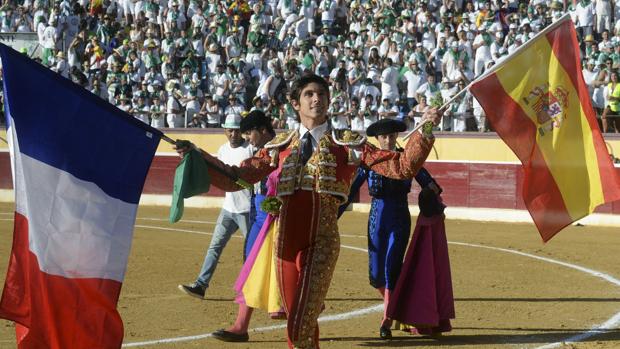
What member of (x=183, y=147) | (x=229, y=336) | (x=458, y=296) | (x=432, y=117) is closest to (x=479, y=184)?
(x=458, y=296)

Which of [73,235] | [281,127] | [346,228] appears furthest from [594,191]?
[281,127]

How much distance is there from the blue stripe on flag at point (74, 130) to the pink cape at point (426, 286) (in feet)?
8.23

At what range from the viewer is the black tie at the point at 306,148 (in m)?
5.80

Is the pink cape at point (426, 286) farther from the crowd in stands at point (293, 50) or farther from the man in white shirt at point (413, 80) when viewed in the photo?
the man in white shirt at point (413, 80)

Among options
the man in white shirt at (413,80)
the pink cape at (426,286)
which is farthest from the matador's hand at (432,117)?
the man in white shirt at (413,80)

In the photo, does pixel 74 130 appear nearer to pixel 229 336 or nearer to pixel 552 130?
pixel 229 336

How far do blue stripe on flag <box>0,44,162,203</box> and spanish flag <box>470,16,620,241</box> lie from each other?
1.92 m

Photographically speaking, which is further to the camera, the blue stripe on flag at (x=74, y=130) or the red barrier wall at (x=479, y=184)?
the red barrier wall at (x=479, y=184)

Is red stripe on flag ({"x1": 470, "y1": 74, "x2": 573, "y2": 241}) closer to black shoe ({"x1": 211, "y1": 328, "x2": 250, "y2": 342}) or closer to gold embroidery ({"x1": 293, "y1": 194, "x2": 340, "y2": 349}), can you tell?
gold embroidery ({"x1": 293, "y1": 194, "x2": 340, "y2": 349})

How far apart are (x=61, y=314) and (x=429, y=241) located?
3.02 metres

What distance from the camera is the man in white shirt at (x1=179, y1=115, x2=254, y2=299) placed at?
28.9 ft

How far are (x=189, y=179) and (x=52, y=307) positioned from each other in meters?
0.86

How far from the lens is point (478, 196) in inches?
655

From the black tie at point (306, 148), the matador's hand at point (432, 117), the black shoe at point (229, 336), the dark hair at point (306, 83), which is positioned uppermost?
the dark hair at point (306, 83)
